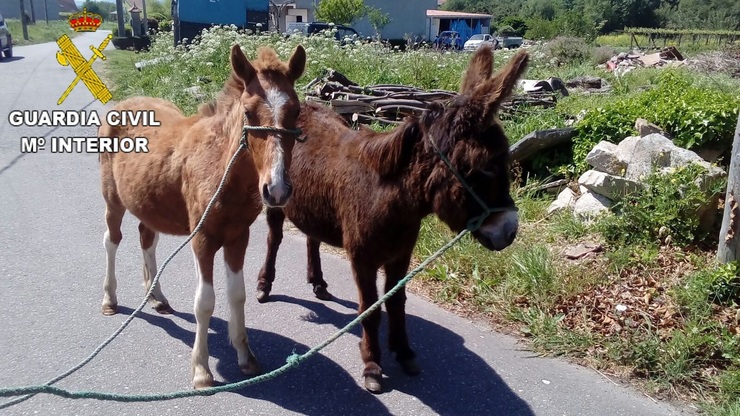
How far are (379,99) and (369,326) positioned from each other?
16.8 ft

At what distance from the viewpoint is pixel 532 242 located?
17.8 feet

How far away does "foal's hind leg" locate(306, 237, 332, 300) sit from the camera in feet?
16.5

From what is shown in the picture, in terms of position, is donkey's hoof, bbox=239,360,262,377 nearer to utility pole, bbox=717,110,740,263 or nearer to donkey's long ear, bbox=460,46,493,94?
donkey's long ear, bbox=460,46,493,94

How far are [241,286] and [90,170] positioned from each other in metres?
6.19

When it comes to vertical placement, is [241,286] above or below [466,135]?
below

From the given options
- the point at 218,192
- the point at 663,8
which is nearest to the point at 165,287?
the point at 218,192

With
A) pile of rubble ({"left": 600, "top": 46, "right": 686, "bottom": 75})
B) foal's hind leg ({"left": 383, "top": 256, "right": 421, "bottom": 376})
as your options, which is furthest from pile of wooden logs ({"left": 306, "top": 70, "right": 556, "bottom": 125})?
pile of rubble ({"left": 600, "top": 46, "right": 686, "bottom": 75})

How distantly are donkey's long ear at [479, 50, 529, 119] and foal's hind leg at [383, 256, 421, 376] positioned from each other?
1.31 meters

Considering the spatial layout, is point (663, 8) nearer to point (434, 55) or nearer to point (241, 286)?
point (434, 55)

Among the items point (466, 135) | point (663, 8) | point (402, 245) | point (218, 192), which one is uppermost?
point (663, 8)

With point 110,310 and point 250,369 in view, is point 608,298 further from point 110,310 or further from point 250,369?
point 110,310

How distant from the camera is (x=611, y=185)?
546 centimetres

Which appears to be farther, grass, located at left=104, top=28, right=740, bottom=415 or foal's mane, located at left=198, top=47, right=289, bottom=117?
grass, located at left=104, top=28, right=740, bottom=415

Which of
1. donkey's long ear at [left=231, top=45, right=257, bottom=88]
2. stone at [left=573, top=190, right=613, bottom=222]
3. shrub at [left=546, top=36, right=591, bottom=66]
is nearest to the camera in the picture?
donkey's long ear at [left=231, top=45, right=257, bottom=88]
